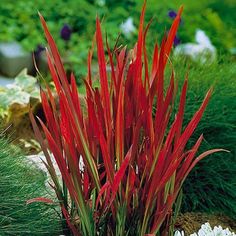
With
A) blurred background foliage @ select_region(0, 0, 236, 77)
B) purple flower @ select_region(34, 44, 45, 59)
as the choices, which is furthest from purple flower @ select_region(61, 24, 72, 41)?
purple flower @ select_region(34, 44, 45, 59)

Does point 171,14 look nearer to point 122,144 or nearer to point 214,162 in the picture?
point 214,162

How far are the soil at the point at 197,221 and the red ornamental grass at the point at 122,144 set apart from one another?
0.49 meters

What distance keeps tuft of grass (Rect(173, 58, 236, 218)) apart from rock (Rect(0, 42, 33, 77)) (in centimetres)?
312

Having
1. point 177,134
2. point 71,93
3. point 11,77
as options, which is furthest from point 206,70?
point 11,77

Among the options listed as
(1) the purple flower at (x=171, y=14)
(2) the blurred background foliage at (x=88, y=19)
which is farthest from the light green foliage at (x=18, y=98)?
(1) the purple flower at (x=171, y=14)

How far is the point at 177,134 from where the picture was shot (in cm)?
246

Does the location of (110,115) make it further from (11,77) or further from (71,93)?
(11,77)

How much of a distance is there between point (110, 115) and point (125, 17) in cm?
406

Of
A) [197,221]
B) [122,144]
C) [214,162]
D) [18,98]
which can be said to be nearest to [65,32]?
[18,98]

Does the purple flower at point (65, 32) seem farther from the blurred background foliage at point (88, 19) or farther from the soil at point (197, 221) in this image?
the soil at point (197, 221)

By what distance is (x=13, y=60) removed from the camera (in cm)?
610

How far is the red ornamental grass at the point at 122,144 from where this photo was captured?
232cm

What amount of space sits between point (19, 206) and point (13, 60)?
368 cm

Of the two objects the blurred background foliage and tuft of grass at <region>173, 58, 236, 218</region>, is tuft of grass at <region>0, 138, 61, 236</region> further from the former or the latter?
the blurred background foliage
